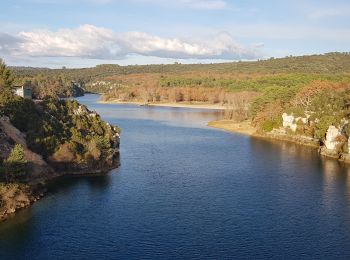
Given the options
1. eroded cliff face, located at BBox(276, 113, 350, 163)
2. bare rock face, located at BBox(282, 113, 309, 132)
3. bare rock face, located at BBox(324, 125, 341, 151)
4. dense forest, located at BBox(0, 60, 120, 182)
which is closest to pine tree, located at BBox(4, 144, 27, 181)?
dense forest, located at BBox(0, 60, 120, 182)

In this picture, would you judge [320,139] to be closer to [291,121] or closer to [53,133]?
[291,121]

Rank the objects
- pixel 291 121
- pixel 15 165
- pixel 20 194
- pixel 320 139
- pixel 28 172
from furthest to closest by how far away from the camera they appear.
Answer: pixel 291 121 < pixel 320 139 < pixel 28 172 < pixel 15 165 < pixel 20 194

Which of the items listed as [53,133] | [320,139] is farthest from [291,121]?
[53,133]

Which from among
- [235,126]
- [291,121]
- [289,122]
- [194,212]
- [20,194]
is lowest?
[194,212]

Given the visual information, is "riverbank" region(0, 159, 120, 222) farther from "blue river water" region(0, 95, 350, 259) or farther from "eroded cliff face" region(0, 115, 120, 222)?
"blue river water" region(0, 95, 350, 259)

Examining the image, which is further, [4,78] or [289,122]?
[289,122]

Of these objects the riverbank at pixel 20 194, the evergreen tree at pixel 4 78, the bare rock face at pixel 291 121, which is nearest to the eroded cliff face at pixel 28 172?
the riverbank at pixel 20 194
